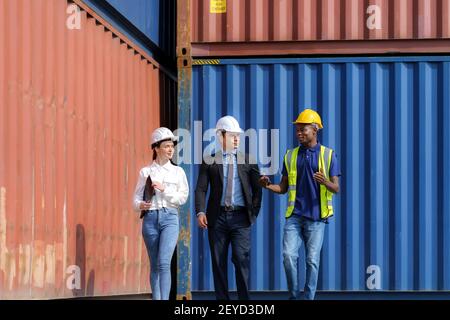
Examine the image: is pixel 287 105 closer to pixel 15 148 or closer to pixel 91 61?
pixel 91 61

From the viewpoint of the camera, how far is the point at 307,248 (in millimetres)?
12570

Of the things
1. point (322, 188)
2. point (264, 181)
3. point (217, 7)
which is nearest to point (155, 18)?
point (217, 7)

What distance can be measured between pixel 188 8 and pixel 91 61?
274cm

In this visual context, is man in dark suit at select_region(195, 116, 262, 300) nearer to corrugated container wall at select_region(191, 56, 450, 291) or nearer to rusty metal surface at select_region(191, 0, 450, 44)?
corrugated container wall at select_region(191, 56, 450, 291)

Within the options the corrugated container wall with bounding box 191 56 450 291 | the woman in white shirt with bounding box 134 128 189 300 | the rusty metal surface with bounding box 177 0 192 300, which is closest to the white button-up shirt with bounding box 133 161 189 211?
the woman in white shirt with bounding box 134 128 189 300

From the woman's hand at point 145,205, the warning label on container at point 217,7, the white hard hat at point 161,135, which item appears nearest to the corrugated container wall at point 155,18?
the warning label on container at point 217,7

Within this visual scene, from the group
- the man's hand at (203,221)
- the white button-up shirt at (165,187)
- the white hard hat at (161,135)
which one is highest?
the white hard hat at (161,135)

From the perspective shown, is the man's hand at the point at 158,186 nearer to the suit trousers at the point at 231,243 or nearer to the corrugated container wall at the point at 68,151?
the suit trousers at the point at 231,243

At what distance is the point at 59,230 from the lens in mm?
12883

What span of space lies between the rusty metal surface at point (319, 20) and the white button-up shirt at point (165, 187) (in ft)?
14.5

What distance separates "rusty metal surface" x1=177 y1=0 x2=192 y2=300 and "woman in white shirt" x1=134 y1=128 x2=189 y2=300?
3.41 metres

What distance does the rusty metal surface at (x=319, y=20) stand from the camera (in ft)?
54.9

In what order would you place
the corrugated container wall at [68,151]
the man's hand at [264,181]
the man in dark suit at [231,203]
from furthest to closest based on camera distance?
1. the man in dark suit at [231,203]
2. the man's hand at [264,181]
3. the corrugated container wall at [68,151]

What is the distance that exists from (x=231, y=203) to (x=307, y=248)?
0.91 m
